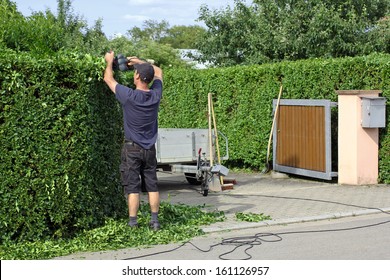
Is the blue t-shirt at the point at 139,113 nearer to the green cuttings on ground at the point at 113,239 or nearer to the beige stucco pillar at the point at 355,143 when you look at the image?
the green cuttings on ground at the point at 113,239

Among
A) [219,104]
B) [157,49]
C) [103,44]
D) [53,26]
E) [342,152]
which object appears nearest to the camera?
[53,26]

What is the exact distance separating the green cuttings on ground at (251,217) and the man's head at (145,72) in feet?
8.22

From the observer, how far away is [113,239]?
8680mm

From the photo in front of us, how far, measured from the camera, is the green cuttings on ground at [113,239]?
320 inches

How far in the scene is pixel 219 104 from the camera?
18.2 m

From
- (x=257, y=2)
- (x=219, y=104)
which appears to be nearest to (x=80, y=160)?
(x=219, y=104)

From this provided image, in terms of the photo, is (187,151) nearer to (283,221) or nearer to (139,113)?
(283,221)

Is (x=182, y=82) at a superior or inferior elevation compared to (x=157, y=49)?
inferior

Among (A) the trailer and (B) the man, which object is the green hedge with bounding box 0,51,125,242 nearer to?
(B) the man

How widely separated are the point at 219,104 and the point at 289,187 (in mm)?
4316

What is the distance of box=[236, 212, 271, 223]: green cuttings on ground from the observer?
33.4 feet

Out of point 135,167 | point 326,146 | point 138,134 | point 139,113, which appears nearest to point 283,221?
point 135,167

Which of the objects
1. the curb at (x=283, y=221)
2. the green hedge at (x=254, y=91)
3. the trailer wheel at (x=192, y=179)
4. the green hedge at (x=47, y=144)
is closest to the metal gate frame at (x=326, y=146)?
the green hedge at (x=254, y=91)

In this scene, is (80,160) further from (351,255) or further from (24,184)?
(351,255)
